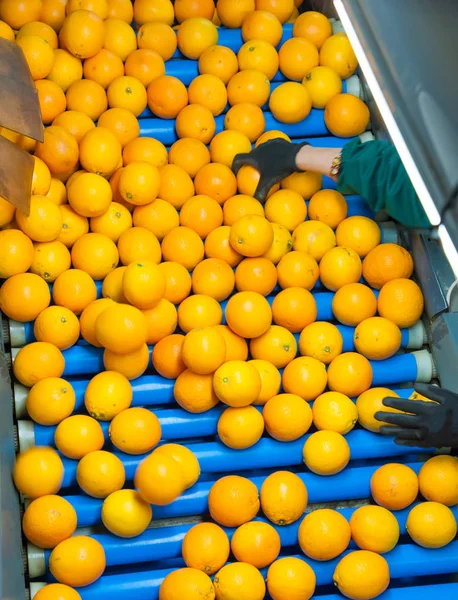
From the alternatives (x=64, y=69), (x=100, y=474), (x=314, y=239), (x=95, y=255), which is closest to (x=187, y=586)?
(x=100, y=474)

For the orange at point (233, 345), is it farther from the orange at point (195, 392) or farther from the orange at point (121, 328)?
the orange at point (121, 328)

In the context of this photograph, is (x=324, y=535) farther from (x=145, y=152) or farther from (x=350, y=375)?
(x=145, y=152)

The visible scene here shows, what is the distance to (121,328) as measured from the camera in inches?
71.9

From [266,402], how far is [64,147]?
90 cm

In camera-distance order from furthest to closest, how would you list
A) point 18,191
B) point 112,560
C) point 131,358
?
point 131,358, point 112,560, point 18,191

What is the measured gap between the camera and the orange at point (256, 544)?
5.64 ft

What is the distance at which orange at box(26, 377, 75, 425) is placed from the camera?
1841 millimetres

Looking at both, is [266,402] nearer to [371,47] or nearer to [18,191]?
[18,191]

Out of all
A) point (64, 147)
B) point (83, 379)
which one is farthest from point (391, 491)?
point (64, 147)

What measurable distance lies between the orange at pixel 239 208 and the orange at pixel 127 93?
0.44 m

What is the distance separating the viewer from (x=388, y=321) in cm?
201

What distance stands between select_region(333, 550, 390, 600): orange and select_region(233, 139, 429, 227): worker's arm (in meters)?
0.88

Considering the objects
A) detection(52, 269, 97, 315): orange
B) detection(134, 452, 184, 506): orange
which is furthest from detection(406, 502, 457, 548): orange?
detection(52, 269, 97, 315): orange

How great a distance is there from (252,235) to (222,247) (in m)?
0.12
